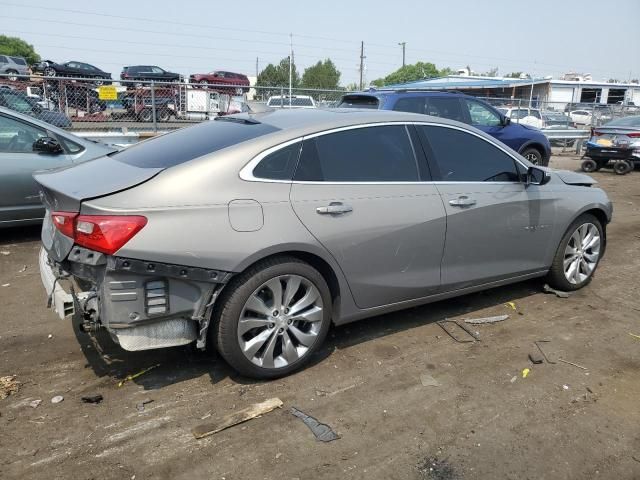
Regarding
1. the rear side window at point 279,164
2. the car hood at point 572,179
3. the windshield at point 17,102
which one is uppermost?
the windshield at point 17,102

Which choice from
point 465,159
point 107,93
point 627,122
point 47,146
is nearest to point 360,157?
point 465,159

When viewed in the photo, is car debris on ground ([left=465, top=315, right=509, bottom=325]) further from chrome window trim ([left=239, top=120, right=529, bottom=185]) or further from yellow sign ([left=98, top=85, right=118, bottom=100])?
yellow sign ([left=98, top=85, right=118, bottom=100])

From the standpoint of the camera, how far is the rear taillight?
2.88m

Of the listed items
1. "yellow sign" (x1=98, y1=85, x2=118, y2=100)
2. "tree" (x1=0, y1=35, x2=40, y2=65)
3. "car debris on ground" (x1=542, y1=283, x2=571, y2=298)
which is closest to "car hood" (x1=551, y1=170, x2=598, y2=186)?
"car debris on ground" (x1=542, y1=283, x2=571, y2=298)

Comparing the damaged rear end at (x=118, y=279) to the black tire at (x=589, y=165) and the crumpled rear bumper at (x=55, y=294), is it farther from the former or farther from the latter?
the black tire at (x=589, y=165)

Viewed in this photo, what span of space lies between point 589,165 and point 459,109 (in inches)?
244

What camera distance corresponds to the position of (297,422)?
10.1ft

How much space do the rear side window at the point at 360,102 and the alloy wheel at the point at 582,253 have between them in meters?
4.84

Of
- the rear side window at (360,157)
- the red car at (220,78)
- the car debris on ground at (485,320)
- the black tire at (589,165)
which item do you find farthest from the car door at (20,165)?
the red car at (220,78)

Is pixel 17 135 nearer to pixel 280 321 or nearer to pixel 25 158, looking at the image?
pixel 25 158

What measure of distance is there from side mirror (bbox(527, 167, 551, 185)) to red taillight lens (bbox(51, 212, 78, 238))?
136 inches

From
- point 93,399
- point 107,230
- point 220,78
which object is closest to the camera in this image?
point 107,230

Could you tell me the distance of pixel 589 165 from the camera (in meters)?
14.6

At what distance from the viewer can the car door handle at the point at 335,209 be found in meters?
3.46
